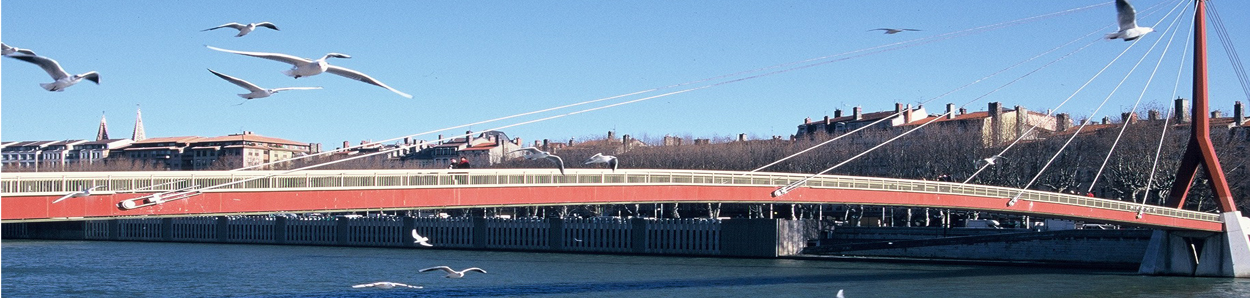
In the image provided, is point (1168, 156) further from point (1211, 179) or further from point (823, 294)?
point (823, 294)

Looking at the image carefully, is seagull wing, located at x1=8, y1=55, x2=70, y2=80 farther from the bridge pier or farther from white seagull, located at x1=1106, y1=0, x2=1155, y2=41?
the bridge pier

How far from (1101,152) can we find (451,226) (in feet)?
86.4

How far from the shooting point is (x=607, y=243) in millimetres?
53094

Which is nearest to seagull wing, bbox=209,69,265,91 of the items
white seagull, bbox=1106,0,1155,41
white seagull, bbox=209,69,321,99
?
white seagull, bbox=209,69,321,99

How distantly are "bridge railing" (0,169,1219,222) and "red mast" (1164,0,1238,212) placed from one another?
306 centimetres

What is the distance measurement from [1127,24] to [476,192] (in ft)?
31.9

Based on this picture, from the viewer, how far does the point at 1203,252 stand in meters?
34.8

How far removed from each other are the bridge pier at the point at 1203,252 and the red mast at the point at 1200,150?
2.10ft

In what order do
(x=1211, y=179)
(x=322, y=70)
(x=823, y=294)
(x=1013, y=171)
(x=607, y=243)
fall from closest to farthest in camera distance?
1. (x=322, y=70)
2. (x=823, y=294)
3. (x=1211, y=179)
4. (x=1013, y=171)
5. (x=607, y=243)

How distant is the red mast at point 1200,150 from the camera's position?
109ft

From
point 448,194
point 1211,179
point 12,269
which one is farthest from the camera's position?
point 12,269

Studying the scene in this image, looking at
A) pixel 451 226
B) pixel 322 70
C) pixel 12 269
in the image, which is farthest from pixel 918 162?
pixel 322 70

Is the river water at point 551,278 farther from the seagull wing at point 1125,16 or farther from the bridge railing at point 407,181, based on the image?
the seagull wing at point 1125,16

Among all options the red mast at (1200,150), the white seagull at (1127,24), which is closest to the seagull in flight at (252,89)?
the white seagull at (1127,24)
